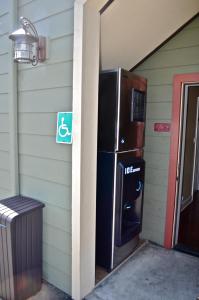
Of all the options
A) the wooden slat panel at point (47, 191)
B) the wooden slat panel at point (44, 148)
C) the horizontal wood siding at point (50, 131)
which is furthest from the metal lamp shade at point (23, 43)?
the wooden slat panel at point (47, 191)

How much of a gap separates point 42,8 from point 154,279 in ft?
8.33

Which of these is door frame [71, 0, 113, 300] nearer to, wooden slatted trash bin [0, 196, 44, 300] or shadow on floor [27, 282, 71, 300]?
shadow on floor [27, 282, 71, 300]

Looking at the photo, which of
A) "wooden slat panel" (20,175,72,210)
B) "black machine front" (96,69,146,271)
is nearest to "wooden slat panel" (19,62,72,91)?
"black machine front" (96,69,146,271)

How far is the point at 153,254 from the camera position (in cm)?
271

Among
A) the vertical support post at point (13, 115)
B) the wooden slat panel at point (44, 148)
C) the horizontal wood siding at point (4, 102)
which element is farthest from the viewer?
the horizontal wood siding at point (4, 102)

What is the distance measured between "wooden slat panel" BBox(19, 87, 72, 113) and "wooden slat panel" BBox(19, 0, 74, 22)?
0.59 m

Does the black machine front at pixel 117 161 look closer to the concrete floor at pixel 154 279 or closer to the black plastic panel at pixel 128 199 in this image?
the black plastic panel at pixel 128 199

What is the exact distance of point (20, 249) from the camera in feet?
6.25

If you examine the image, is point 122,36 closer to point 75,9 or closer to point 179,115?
point 75,9

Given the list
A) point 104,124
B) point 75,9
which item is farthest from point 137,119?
point 75,9

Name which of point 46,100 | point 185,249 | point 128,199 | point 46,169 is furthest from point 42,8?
point 185,249

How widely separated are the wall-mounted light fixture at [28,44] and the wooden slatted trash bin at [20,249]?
3.80 ft

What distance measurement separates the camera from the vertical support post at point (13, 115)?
85.7 inches

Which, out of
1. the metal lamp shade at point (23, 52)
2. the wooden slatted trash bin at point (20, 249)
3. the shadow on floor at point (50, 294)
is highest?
the metal lamp shade at point (23, 52)
